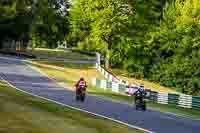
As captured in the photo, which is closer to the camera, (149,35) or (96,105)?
(96,105)

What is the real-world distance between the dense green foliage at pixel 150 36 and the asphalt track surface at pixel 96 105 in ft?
44.7

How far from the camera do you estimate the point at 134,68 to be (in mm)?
85812

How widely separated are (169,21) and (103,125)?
6343 cm

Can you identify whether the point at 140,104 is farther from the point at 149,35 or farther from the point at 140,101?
the point at 149,35

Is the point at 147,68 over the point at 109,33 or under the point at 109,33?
under

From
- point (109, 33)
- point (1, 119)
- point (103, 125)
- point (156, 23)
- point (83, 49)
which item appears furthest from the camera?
point (83, 49)

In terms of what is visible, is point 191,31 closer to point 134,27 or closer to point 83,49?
point 134,27

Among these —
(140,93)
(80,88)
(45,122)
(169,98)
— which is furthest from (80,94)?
(45,122)

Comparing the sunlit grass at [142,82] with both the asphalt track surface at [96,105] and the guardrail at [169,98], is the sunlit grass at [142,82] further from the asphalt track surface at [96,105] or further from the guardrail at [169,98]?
the guardrail at [169,98]

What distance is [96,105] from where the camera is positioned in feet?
109

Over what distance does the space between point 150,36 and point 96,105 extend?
49.6 m

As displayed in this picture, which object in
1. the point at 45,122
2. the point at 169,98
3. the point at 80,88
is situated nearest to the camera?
the point at 45,122

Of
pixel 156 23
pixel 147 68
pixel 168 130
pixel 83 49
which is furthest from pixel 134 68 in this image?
pixel 168 130

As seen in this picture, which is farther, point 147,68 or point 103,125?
point 147,68
